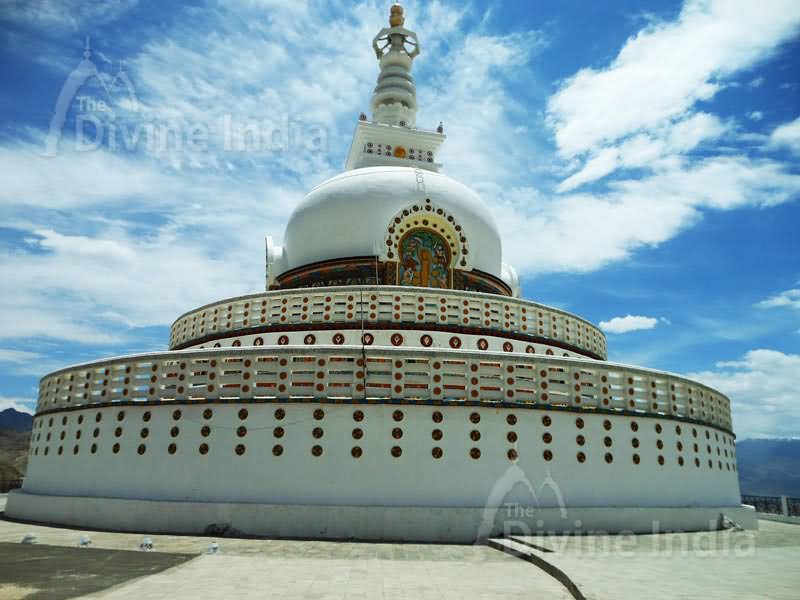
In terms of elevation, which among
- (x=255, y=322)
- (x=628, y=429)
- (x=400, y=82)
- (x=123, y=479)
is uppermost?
(x=400, y=82)

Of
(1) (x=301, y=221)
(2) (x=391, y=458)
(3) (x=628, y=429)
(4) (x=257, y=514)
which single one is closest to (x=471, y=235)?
(1) (x=301, y=221)

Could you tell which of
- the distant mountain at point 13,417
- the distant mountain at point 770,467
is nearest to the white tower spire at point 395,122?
the distant mountain at point 13,417

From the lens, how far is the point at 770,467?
16325 centimetres

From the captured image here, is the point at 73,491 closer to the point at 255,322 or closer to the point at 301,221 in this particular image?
the point at 255,322

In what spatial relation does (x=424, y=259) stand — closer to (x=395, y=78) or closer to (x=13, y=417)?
(x=395, y=78)

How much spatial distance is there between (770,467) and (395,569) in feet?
625

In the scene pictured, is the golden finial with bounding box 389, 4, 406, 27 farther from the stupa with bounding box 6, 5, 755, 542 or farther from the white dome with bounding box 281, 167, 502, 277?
the stupa with bounding box 6, 5, 755, 542

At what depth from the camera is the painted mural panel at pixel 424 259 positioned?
16453 mm

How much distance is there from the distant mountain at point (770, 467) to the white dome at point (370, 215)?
12712cm

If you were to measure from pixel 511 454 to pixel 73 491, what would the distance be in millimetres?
7785

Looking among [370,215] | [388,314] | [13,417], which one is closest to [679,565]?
[388,314]

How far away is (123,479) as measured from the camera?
1020cm

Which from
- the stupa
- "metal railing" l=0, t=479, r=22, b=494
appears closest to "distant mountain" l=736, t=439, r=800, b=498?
the stupa

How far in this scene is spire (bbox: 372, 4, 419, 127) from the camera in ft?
77.4
